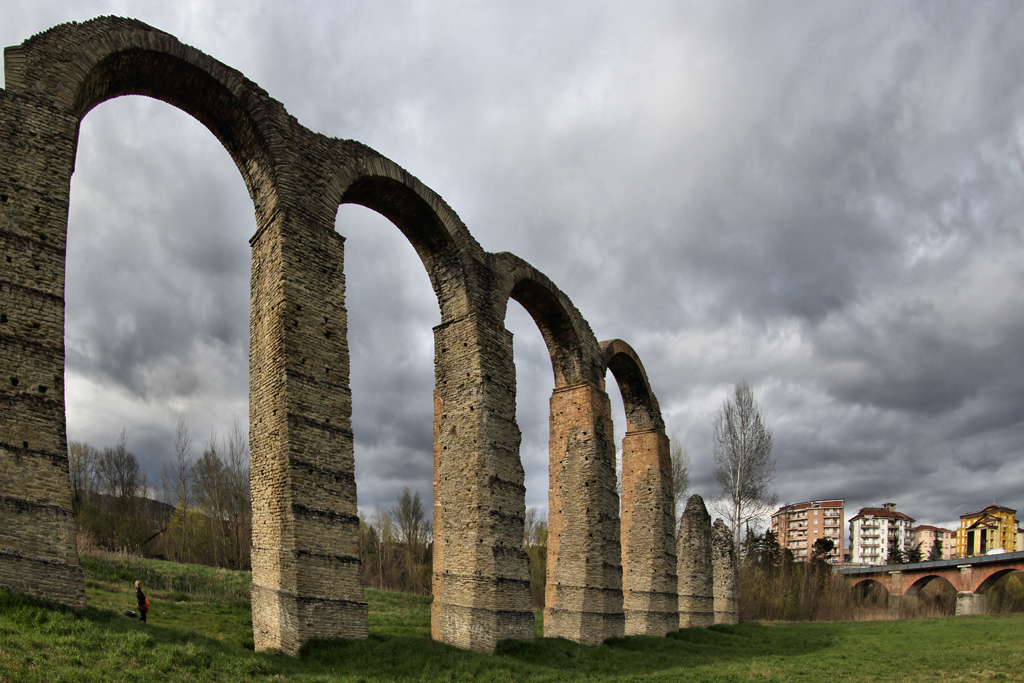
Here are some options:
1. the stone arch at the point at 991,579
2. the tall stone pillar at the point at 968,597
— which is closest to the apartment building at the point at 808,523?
the stone arch at the point at 991,579

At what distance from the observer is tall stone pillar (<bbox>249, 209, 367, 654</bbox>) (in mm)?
9023

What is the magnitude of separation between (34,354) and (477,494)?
722 centimetres

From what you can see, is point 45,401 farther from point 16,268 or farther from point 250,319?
point 250,319

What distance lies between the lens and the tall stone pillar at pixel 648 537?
1878 cm

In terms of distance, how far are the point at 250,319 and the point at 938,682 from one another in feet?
42.4

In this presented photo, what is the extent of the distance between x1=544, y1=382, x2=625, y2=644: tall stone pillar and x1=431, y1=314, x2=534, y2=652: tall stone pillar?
3052 millimetres

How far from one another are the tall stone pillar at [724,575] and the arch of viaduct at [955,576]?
21.8 m

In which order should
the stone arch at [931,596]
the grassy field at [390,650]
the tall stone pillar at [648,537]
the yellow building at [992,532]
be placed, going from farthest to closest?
1. the yellow building at [992,532]
2. the stone arch at [931,596]
3. the tall stone pillar at [648,537]
4. the grassy field at [390,650]

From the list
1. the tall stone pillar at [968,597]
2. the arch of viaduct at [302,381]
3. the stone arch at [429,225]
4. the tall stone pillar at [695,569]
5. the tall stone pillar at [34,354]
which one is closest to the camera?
the tall stone pillar at [34,354]

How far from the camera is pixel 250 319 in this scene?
34.6 feet

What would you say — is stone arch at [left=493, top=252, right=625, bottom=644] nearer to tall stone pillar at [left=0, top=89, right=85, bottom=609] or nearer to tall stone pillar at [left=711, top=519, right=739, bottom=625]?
tall stone pillar at [left=0, top=89, right=85, bottom=609]

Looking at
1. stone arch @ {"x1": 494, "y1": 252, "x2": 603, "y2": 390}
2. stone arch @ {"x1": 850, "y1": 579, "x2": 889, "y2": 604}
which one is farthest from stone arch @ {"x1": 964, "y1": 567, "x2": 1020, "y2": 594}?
stone arch @ {"x1": 494, "y1": 252, "x2": 603, "y2": 390}

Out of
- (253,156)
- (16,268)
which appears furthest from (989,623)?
(16,268)

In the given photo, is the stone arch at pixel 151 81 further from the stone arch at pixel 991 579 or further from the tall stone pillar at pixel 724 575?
the stone arch at pixel 991 579
